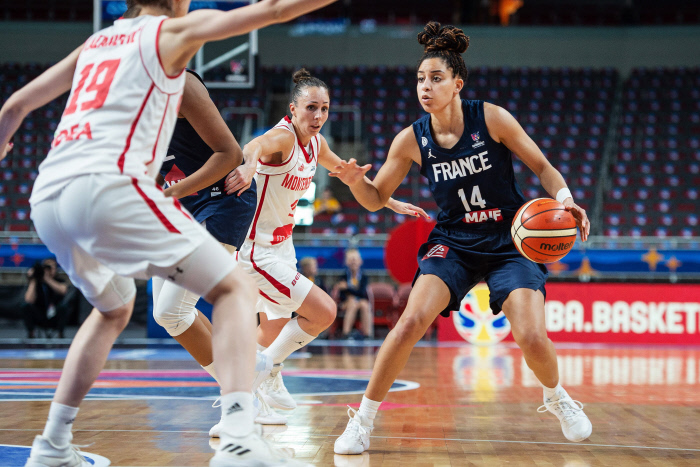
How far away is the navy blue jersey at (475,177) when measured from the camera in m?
3.64

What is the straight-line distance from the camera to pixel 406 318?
3377mm

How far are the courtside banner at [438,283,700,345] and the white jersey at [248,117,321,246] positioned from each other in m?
6.27

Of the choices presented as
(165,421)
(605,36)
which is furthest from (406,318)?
(605,36)

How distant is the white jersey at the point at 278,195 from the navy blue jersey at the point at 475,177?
0.89 m

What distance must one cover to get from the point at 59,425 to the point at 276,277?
183cm

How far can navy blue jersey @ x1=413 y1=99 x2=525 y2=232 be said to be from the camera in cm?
364

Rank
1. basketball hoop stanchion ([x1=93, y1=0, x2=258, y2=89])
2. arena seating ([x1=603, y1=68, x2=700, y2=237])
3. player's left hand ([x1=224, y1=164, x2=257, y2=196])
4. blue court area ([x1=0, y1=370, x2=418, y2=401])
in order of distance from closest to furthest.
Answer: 1. player's left hand ([x1=224, y1=164, x2=257, y2=196])
2. blue court area ([x1=0, y1=370, x2=418, y2=401])
3. basketball hoop stanchion ([x1=93, y1=0, x2=258, y2=89])
4. arena seating ([x1=603, y1=68, x2=700, y2=237])

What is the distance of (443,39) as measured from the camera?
360cm

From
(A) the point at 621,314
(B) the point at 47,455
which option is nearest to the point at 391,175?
(B) the point at 47,455

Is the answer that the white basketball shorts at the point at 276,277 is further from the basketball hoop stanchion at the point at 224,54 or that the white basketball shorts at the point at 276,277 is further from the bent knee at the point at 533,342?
the basketball hoop stanchion at the point at 224,54

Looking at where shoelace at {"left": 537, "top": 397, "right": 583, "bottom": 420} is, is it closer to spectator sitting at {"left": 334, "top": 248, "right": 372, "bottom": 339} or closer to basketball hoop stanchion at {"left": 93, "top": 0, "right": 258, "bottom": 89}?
spectator sitting at {"left": 334, "top": 248, "right": 372, "bottom": 339}

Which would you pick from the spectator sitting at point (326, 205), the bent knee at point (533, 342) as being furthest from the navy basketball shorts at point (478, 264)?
the spectator sitting at point (326, 205)

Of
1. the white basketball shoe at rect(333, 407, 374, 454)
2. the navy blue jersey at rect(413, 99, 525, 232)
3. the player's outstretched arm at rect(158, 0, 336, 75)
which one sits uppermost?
the player's outstretched arm at rect(158, 0, 336, 75)

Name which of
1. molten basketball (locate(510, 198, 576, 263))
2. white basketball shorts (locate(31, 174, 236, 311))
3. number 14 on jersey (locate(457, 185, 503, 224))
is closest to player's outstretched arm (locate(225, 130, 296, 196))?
white basketball shorts (locate(31, 174, 236, 311))
